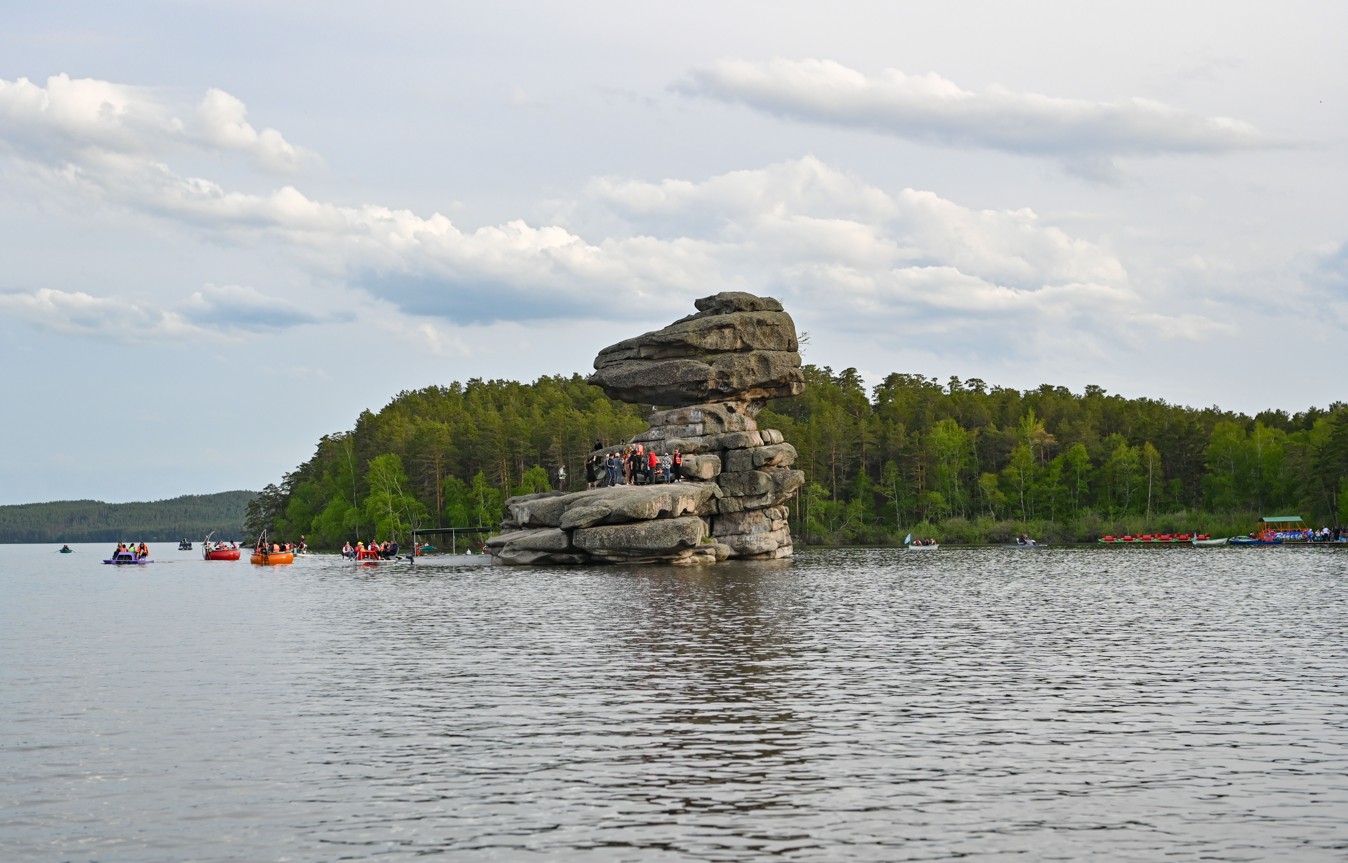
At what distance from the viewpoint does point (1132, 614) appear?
44.2 m

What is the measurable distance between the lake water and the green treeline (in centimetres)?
10808

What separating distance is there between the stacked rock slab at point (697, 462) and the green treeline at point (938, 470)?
181 feet

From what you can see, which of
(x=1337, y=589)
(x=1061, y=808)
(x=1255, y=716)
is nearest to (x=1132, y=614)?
(x=1337, y=589)

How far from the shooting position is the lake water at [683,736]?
15.9m

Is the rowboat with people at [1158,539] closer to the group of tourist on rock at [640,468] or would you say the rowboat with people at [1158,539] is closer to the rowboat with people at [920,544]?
the rowboat with people at [920,544]

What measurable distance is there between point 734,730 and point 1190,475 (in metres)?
151

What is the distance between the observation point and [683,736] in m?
22.0

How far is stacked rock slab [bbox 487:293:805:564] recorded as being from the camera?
75.9 meters

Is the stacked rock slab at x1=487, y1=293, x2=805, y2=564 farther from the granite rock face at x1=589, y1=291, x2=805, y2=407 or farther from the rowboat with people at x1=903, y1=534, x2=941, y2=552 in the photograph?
the rowboat with people at x1=903, y1=534, x2=941, y2=552

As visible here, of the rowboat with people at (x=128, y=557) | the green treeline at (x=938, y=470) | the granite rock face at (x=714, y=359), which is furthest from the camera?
the green treeline at (x=938, y=470)

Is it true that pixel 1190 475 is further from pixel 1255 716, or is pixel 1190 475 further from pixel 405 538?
pixel 1255 716

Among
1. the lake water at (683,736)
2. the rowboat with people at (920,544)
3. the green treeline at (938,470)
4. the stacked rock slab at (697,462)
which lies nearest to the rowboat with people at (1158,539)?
the green treeline at (938,470)

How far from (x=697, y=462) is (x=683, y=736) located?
61801 mm

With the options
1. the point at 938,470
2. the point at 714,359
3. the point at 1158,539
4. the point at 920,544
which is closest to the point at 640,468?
the point at 714,359
